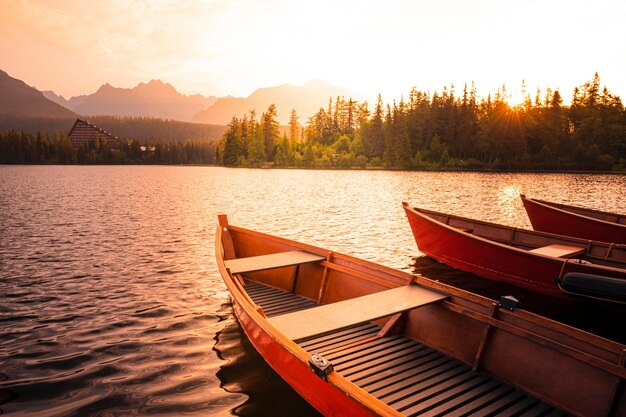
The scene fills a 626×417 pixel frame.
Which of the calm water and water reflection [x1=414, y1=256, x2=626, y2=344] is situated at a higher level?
water reflection [x1=414, y1=256, x2=626, y2=344]

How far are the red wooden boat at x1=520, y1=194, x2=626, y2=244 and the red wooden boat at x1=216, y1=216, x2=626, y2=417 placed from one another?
12.8 metres

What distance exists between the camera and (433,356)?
6945 millimetres

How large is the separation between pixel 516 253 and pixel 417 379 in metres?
7.83

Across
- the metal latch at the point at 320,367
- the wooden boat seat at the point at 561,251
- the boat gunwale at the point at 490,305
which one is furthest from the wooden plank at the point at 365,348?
the wooden boat seat at the point at 561,251

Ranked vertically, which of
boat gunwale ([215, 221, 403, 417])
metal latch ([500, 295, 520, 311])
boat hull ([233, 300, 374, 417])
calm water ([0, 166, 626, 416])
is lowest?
calm water ([0, 166, 626, 416])

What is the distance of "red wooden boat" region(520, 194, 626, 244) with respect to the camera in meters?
15.8

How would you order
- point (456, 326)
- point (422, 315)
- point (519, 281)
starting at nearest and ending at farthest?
point (456, 326), point (422, 315), point (519, 281)

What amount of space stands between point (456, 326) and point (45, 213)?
34.5m

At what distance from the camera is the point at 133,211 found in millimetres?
33562

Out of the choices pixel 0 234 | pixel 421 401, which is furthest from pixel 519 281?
pixel 0 234

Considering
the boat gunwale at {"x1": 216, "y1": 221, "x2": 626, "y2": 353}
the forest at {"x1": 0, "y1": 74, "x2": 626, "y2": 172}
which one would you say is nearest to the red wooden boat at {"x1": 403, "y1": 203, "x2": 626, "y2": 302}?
the boat gunwale at {"x1": 216, "y1": 221, "x2": 626, "y2": 353}

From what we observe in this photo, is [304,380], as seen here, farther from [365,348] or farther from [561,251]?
[561,251]

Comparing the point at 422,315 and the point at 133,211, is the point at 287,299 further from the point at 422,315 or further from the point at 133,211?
the point at 133,211

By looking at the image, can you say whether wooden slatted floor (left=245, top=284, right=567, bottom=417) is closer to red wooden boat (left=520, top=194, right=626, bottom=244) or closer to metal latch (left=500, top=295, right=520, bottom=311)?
metal latch (left=500, top=295, right=520, bottom=311)
